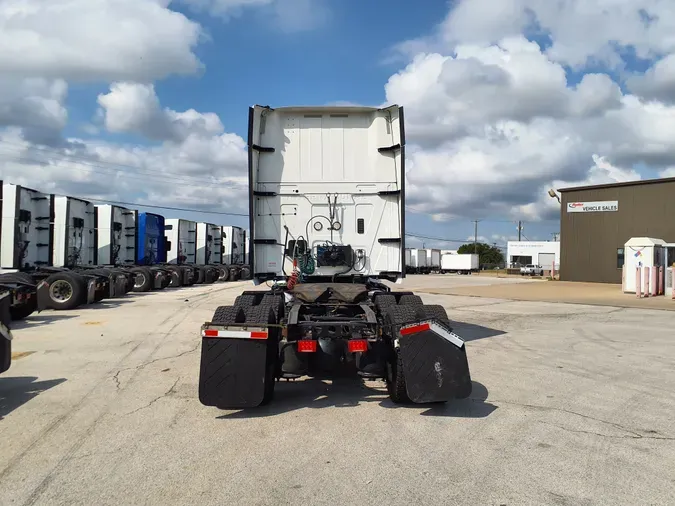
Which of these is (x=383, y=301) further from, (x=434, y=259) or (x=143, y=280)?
(x=434, y=259)

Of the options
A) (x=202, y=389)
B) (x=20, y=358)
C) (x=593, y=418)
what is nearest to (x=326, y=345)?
(x=202, y=389)

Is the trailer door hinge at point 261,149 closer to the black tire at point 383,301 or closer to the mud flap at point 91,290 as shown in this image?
the black tire at point 383,301

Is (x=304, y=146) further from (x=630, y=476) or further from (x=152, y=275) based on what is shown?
(x=152, y=275)

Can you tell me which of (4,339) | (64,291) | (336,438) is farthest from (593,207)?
(4,339)

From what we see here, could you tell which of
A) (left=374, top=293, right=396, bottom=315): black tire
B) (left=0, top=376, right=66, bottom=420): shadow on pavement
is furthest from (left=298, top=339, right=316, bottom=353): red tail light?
(left=0, top=376, right=66, bottom=420): shadow on pavement

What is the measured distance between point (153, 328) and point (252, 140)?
5851 mm

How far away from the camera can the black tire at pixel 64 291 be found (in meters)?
15.4

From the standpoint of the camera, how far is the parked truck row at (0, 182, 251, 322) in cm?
1466

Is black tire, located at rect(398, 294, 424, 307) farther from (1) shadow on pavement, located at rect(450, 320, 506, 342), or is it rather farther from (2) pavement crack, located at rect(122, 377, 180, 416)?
(1) shadow on pavement, located at rect(450, 320, 506, 342)

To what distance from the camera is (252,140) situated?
8.77 m

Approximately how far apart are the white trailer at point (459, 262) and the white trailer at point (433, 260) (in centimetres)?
76

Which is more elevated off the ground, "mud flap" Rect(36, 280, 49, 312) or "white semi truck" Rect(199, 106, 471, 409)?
"white semi truck" Rect(199, 106, 471, 409)

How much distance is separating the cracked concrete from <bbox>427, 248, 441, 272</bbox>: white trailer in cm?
6457

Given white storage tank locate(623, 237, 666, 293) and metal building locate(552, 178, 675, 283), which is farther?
metal building locate(552, 178, 675, 283)
